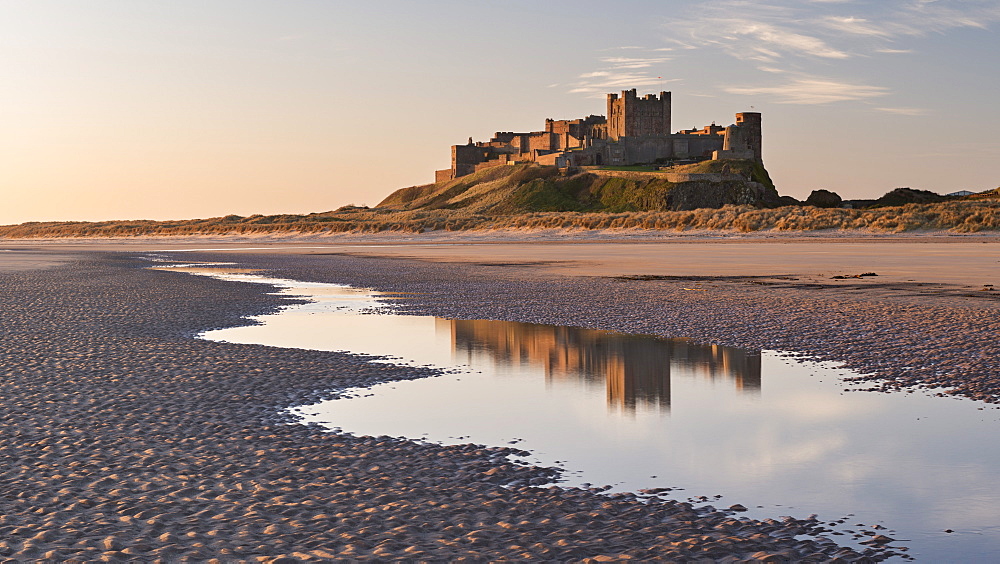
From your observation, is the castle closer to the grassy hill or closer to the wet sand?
the grassy hill

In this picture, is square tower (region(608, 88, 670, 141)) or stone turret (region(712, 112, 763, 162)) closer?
stone turret (region(712, 112, 763, 162))

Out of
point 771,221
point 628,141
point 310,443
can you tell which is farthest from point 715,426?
point 628,141

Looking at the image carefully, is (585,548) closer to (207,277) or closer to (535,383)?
(535,383)

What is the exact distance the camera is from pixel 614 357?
465 inches

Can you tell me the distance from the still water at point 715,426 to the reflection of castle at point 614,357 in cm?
4

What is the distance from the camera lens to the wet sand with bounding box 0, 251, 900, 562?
4.87 m

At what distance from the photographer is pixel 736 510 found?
18.1 ft

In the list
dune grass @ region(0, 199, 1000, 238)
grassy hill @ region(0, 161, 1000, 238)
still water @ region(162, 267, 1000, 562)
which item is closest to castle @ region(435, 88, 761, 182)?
grassy hill @ region(0, 161, 1000, 238)

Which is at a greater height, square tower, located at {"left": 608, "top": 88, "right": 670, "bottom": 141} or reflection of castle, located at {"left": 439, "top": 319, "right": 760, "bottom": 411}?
square tower, located at {"left": 608, "top": 88, "right": 670, "bottom": 141}

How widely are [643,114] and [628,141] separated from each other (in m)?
9.93

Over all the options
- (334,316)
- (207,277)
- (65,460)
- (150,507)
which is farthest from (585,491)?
(207,277)

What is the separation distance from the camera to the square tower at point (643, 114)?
164 metres

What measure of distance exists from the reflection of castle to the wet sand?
6.48ft

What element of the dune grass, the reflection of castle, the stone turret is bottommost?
the reflection of castle
